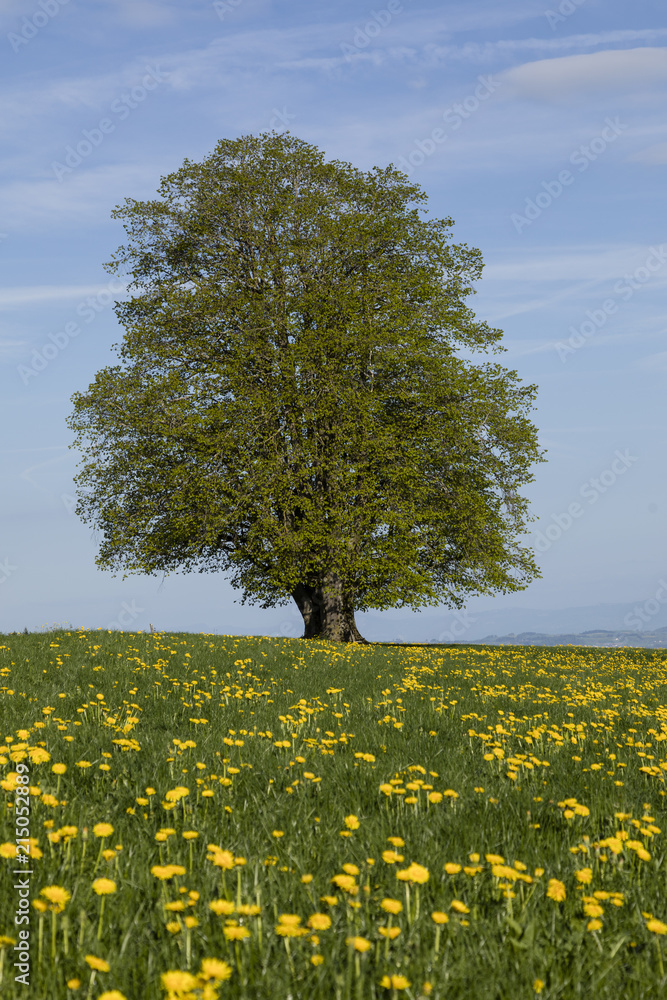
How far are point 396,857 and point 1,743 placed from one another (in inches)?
149

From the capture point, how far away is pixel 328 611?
2284 cm

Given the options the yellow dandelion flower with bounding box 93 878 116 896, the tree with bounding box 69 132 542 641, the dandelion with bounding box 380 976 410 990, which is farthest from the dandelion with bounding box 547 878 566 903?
the tree with bounding box 69 132 542 641

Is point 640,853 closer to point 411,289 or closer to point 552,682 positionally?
point 552,682

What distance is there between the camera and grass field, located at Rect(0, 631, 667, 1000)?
258cm

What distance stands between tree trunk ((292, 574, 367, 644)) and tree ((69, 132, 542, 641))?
0.07 metres

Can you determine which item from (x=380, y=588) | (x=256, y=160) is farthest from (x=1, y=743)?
(x=256, y=160)

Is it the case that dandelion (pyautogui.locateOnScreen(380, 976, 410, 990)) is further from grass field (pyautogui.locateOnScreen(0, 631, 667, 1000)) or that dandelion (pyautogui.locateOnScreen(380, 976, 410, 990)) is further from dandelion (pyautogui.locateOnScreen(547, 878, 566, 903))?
dandelion (pyautogui.locateOnScreen(547, 878, 566, 903))

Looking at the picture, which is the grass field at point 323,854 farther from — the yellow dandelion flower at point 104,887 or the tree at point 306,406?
the tree at point 306,406

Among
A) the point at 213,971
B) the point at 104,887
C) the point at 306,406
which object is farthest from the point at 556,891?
the point at 306,406

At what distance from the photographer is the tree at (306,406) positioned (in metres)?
21.5

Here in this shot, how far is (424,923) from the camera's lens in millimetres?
2932

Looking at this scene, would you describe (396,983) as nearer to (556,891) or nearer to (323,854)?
(556,891)

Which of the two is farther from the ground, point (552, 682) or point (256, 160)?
point (256, 160)

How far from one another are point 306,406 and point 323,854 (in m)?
18.9
